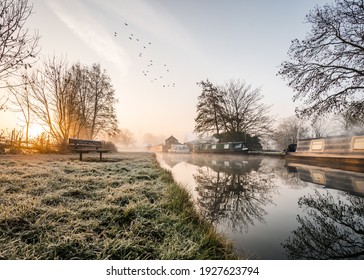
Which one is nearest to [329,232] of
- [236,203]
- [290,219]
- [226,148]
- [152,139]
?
[290,219]

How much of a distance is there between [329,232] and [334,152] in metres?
9.19

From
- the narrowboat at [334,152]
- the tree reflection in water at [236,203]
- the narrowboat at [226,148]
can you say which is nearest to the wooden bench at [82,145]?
the tree reflection in water at [236,203]

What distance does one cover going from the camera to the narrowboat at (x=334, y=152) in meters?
8.07

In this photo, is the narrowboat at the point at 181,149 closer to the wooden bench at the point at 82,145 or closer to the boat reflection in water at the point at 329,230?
the wooden bench at the point at 82,145

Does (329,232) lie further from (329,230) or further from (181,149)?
(181,149)

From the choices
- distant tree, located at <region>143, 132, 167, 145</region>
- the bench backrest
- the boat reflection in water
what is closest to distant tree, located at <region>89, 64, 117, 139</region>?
the bench backrest

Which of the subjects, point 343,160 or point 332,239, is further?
→ point 343,160

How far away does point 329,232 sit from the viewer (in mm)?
2459

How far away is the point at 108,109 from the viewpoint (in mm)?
20344

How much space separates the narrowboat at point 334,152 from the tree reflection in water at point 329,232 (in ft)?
19.6

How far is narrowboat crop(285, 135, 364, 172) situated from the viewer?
318 inches
